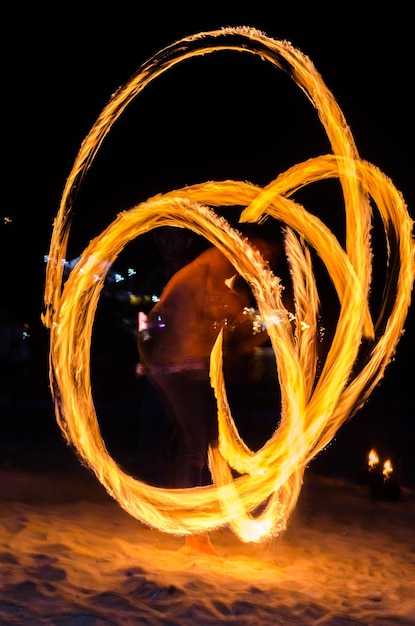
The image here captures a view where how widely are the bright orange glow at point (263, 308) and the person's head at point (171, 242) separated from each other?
0.70 feet

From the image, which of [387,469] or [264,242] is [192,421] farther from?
[387,469]

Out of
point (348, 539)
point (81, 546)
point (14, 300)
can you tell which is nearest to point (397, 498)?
point (348, 539)

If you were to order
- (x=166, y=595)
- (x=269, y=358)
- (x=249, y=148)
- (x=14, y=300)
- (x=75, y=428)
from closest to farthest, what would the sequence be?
(x=166, y=595)
(x=75, y=428)
(x=249, y=148)
(x=14, y=300)
(x=269, y=358)

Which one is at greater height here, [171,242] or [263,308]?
[171,242]

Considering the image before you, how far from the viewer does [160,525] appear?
16.4 feet

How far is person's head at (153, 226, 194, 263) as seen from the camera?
17.6ft

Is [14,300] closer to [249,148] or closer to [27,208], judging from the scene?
[27,208]

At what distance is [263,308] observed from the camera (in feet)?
18.1

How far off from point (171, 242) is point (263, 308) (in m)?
0.73

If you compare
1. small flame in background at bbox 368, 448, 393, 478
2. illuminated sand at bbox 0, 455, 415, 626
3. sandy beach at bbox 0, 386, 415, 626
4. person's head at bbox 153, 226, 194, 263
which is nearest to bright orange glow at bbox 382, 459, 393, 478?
small flame in background at bbox 368, 448, 393, 478

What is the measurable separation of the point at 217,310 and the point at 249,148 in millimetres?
8156

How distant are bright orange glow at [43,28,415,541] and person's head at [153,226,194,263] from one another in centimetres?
21

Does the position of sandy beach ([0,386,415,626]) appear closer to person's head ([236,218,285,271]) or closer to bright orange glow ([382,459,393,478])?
bright orange glow ([382,459,393,478])

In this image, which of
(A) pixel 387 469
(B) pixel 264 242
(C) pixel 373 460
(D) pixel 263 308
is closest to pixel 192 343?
(B) pixel 264 242
